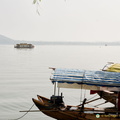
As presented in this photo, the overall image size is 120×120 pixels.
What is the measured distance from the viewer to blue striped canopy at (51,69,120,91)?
48.0 ft

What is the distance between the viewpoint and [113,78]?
1472 cm

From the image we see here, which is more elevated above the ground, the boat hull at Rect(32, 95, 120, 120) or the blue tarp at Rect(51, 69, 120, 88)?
the blue tarp at Rect(51, 69, 120, 88)

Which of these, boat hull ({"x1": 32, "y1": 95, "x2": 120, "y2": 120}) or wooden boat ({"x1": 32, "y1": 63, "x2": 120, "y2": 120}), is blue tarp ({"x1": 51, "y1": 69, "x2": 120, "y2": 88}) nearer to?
wooden boat ({"x1": 32, "y1": 63, "x2": 120, "y2": 120})

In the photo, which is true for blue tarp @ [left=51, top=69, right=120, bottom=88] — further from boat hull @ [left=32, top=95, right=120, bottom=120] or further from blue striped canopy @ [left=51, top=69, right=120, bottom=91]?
boat hull @ [left=32, top=95, right=120, bottom=120]

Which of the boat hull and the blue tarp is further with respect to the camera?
the boat hull

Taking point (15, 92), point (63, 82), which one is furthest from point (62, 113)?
point (15, 92)

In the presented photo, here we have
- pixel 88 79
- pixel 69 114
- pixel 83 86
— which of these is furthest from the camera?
pixel 69 114

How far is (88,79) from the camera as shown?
48.2ft

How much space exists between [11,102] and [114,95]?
31.3ft

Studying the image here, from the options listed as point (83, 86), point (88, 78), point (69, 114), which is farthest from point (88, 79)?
point (69, 114)

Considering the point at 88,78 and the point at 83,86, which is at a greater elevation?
the point at 88,78

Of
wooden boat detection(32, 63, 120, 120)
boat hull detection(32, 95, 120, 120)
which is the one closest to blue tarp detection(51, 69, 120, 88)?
wooden boat detection(32, 63, 120, 120)

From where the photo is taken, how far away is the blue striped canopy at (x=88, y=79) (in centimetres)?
1462

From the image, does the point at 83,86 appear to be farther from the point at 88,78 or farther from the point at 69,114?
the point at 69,114
